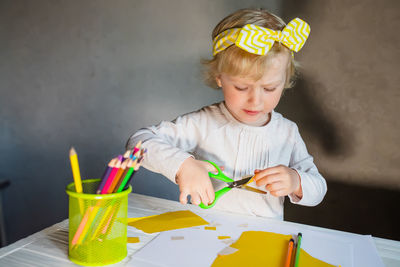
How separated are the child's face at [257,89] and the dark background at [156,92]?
32 cm

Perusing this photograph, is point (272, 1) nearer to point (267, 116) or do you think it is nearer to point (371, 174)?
point (267, 116)

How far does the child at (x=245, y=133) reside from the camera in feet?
2.09

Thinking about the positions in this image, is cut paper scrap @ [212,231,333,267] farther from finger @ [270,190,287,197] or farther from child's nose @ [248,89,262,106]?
child's nose @ [248,89,262,106]

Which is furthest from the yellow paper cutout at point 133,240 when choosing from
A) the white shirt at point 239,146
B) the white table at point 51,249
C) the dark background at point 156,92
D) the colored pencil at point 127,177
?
the dark background at point 156,92

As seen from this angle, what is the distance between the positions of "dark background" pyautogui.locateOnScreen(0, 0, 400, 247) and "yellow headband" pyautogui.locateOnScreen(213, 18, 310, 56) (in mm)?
325

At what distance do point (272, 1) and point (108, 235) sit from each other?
88 cm

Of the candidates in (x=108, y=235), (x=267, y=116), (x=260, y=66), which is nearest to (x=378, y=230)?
(x=267, y=116)

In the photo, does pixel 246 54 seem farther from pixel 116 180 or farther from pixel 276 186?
pixel 116 180

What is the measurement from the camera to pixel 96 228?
17.4 inches

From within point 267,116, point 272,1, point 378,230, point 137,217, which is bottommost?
point 378,230

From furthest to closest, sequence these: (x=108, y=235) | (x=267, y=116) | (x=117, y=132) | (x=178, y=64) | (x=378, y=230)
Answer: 1. (x=117, y=132)
2. (x=178, y=64)
3. (x=378, y=230)
4. (x=267, y=116)
5. (x=108, y=235)

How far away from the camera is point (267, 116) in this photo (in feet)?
2.98

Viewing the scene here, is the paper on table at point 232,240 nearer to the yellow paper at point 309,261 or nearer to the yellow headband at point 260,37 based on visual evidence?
the yellow paper at point 309,261

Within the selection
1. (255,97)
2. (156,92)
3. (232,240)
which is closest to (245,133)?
(255,97)
